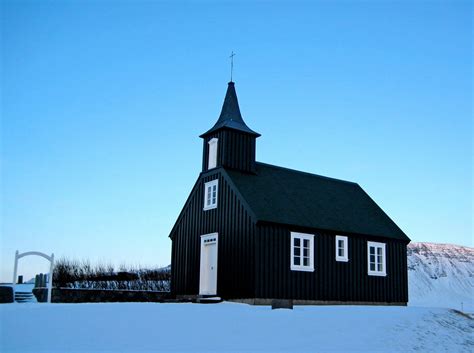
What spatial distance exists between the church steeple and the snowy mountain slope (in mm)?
27066

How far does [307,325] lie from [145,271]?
946 inches

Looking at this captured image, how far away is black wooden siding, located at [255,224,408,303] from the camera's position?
2352 cm

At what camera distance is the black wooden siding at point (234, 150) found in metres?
26.8

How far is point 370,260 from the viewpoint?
93.2ft

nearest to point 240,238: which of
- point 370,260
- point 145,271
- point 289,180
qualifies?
point 289,180

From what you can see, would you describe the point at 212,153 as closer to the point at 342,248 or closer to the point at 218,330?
the point at 342,248

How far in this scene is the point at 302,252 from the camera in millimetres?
24984

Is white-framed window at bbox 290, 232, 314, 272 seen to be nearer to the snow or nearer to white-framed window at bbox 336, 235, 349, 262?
white-framed window at bbox 336, 235, 349, 262

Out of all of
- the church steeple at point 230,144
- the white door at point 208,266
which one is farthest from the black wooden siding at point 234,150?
the white door at point 208,266

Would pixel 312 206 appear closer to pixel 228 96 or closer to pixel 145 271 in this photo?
pixel 228 96

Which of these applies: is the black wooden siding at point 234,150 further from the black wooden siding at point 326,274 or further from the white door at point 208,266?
the black wooden siding at point 326,274

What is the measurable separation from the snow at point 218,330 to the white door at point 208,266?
3211 millimetres

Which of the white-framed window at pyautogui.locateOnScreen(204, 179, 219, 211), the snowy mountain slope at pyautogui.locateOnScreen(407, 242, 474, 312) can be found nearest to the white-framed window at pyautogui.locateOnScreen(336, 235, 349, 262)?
the white-framed window at pyautogui.locateOnScreen(204, 179, 219, 211)

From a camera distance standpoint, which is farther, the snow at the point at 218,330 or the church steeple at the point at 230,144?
the church steeple at the point at 230,144
